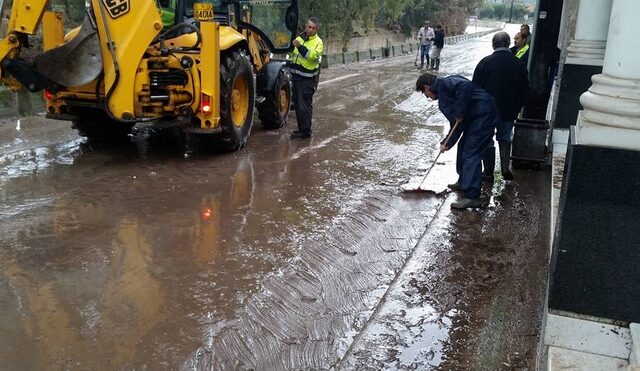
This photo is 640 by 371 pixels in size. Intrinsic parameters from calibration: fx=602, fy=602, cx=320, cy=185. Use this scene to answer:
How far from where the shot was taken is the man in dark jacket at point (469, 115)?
607 cm

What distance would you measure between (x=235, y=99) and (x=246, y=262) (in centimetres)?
411

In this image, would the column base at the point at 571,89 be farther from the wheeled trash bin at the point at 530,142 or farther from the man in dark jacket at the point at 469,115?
the man in dark jacket at the point at 469,115

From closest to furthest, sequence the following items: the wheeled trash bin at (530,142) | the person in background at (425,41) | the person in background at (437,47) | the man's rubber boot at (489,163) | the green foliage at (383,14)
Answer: the man's rubber boot at (489,163), the wheeled trash bin at (530,142), the person in background at (437,47), the person in background at (425,41), the green foliage at (383,14)

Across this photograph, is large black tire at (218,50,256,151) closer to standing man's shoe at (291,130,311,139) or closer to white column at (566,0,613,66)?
standing man's shoe at (291,130,311,139)

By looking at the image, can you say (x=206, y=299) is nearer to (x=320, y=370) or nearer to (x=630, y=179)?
(x=320, y=370)

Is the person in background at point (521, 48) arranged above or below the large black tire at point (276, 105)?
above

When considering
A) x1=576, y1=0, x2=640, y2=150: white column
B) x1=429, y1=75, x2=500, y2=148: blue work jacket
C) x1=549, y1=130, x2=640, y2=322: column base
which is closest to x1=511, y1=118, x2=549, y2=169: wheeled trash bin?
x1=429, y1=75, x2=500, y2=148: blue work jacket

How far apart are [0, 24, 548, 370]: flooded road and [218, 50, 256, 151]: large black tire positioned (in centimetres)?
29

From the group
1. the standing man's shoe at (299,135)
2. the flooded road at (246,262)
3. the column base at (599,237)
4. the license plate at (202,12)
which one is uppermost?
the license plate at (202,12)

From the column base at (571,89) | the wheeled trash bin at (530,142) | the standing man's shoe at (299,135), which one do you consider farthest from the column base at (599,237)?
the standing man's shoe at (299,135)

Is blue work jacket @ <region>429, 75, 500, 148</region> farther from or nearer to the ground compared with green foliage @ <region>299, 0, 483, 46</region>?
nearer to the ground

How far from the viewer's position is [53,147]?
7891 mm

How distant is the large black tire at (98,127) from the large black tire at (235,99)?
5.41ft

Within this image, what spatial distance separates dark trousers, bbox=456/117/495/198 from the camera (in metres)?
6.07
